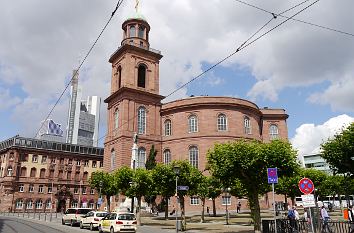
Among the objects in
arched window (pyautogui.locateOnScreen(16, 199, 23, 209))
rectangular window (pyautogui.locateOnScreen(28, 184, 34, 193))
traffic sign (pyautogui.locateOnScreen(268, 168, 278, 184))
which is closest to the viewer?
traffic sign (pyautogui.locateOnScreen(268, 168, 278, 184))

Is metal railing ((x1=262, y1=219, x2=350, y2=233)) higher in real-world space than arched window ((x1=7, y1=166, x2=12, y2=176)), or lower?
lower

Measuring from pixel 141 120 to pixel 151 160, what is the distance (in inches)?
305

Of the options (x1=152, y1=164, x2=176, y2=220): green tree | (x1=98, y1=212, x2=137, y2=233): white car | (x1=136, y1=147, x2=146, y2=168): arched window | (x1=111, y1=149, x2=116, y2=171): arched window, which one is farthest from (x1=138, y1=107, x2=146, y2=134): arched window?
(x1=98, y1=212, x2=137, y2=233): white car

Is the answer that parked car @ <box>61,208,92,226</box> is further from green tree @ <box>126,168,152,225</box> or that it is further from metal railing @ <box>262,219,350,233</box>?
metal railing @ <box>262,219,350,233</box>

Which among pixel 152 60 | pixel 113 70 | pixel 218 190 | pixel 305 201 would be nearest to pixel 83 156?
pixel 113 70

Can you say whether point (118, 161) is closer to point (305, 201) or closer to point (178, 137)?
point (178, 137)

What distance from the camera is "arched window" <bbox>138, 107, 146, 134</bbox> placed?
198ft

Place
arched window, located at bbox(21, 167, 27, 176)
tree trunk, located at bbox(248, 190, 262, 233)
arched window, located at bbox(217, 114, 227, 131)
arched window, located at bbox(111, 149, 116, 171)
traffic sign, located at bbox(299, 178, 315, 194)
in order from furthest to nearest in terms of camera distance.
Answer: arched window, located at bbox(21, 167, 27, 176) < arched window, located at bbox(111, 149, 116, 171) < arched window, located at bbox(217, 114, 227, 131) < tree trunk, located at bbox(248, 190, 262, 233) < traffic sign, located at bbox(299, 178, 315, 194)

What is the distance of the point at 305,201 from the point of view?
14039 mm

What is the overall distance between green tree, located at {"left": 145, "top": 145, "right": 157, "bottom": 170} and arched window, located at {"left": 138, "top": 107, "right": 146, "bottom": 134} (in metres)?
3.50

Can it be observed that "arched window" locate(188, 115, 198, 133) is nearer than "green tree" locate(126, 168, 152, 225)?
No

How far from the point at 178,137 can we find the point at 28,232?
38.1m

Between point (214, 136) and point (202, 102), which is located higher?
point (202, 102)

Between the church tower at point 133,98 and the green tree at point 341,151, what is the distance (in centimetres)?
3613
